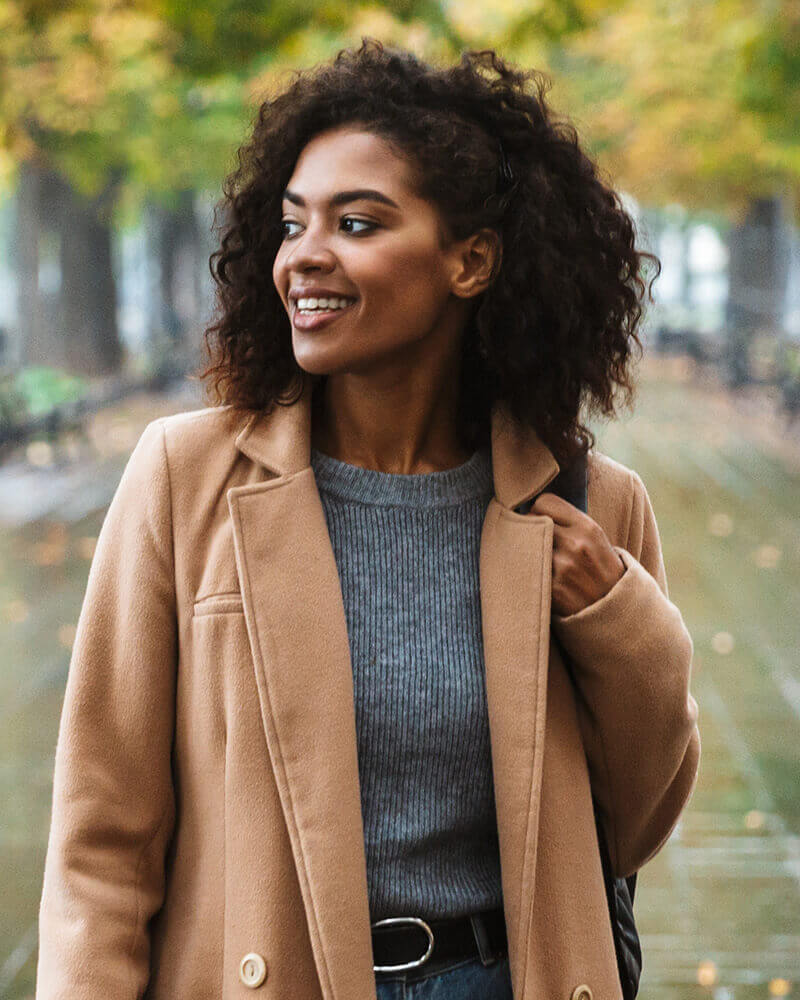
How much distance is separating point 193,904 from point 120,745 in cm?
26

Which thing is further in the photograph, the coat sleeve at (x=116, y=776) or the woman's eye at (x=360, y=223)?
the woman's eye at (x=360, y=223)

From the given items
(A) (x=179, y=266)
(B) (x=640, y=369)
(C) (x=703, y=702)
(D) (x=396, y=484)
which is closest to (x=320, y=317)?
(D) (x=396, y=484)

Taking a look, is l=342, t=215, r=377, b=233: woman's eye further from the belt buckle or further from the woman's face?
the belt buckle

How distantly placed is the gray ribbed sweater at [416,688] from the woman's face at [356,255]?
223 millimetres

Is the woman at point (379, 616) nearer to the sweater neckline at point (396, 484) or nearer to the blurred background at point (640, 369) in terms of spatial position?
the sweater neckline at point (396, 484)

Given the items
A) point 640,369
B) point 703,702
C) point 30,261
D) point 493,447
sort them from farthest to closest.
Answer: point 30,261 → point 703,702 → point 640,369 → point 493,447

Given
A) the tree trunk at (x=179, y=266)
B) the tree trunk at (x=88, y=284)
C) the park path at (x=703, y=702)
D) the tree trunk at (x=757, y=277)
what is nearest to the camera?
the park path at (x=703, y=702)

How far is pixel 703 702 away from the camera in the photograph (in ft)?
23.8

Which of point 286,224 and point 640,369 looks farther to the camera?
point 640,369

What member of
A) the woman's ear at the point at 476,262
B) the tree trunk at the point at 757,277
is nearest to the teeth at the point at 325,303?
the woman's ear at the point at 476,262

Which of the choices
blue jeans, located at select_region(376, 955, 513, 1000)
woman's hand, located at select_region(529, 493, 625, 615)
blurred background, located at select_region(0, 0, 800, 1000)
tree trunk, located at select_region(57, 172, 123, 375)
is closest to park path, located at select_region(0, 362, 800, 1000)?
blurred background, located at select_region(0, 0, 800, 1000)

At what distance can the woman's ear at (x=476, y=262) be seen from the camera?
2.34m

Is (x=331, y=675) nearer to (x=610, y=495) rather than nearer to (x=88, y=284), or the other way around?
(x=610, y=495)

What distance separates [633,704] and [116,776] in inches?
31.0
